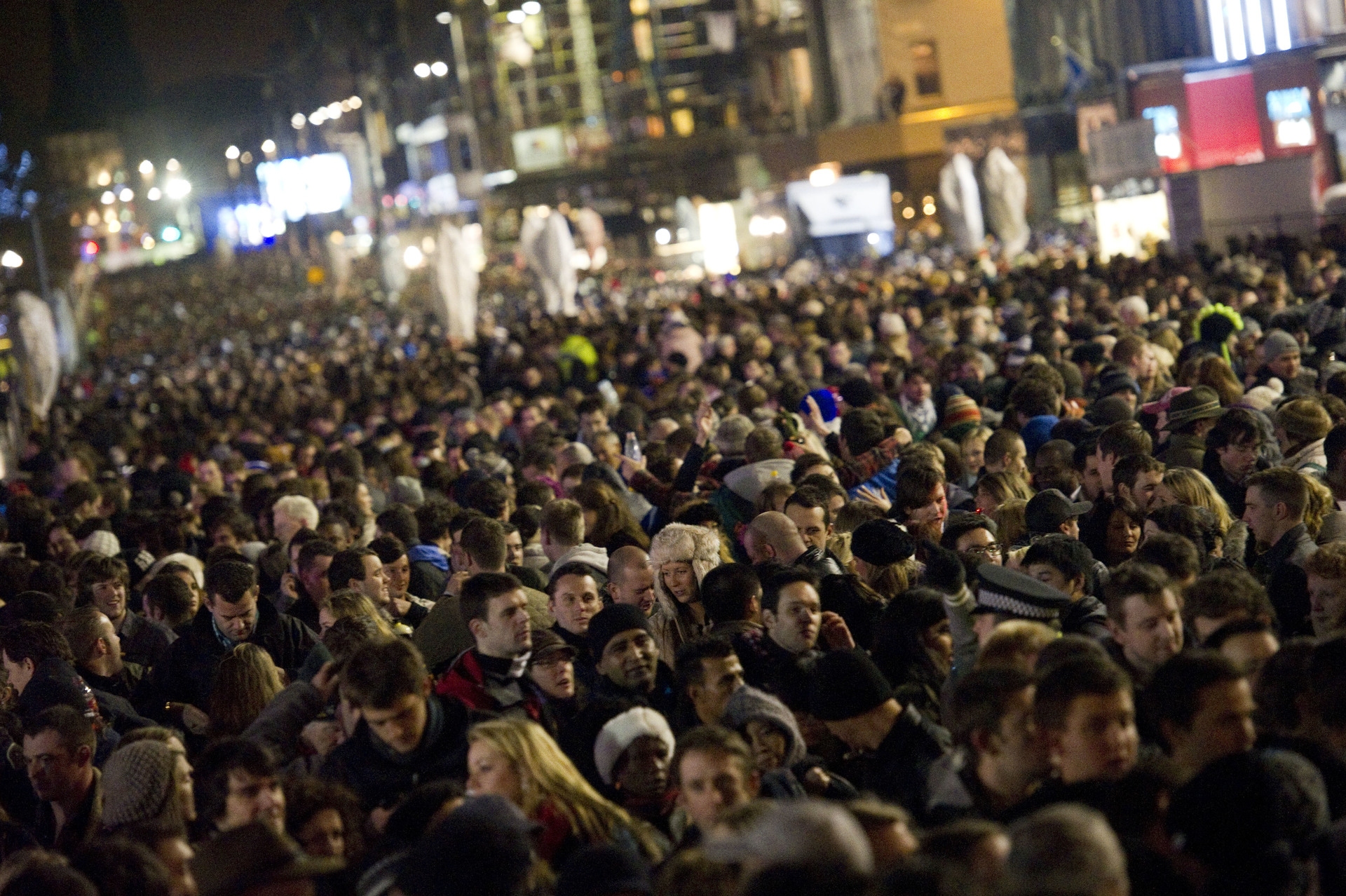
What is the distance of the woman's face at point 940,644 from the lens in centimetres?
546

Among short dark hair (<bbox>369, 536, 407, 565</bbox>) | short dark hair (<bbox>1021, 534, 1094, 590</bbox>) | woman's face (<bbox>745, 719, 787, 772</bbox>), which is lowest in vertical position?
woman's face (<bbox>745, 719, 787, 772</bbox>)

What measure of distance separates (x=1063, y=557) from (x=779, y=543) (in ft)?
4.57

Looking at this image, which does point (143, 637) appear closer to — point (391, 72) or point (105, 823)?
point (105, 823)

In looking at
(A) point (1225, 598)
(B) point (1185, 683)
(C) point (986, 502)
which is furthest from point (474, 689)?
Answer: (C) point (986, 502)

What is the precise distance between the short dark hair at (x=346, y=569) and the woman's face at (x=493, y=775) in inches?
119

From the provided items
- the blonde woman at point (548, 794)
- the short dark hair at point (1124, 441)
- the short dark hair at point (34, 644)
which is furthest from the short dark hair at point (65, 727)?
the short dark hair at point (1124, 441)

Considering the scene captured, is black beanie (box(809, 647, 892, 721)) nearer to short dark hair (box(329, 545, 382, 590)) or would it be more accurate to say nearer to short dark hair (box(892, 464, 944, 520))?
short dark hair (box(892, 464, 944, 520))

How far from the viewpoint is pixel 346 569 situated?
7.44 metres

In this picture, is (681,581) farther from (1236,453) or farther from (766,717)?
(1236,453)

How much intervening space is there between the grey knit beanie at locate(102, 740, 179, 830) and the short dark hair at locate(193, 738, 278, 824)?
0.83ft

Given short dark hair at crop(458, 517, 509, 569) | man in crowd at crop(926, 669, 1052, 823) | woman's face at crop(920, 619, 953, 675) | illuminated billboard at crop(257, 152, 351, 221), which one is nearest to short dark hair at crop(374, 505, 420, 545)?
short dark hair at crop(458, 517, 509, 569)

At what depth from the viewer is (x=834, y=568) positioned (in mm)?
6879

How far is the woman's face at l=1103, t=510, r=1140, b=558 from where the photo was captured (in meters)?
7.04

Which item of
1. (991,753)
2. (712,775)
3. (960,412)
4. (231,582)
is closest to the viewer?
(991,753)
